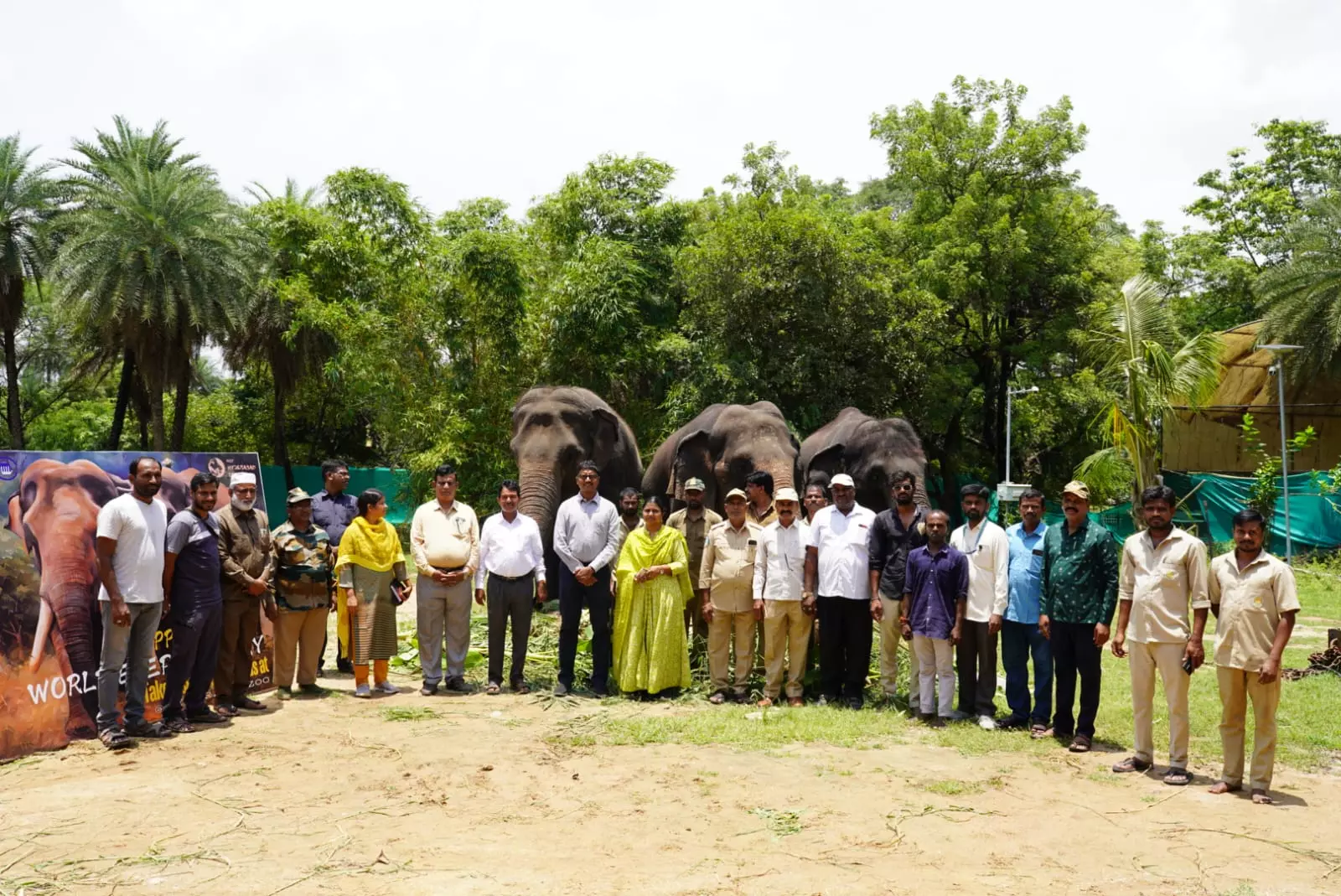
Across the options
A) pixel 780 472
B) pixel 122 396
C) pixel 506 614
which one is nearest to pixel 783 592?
pixel 506 614

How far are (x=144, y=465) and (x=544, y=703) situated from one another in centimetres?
355

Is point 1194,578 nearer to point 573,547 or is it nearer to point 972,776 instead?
point 972,776

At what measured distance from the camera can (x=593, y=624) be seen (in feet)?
30.5

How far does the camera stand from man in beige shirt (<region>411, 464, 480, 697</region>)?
30.0ft

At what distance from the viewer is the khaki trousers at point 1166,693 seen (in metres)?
6.83

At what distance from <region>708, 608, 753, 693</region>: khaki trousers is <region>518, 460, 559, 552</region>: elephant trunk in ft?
10.3

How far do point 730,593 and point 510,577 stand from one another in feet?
6.21

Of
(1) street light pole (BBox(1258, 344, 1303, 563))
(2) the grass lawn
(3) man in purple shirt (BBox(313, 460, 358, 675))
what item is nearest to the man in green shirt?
(2) the grass lawn

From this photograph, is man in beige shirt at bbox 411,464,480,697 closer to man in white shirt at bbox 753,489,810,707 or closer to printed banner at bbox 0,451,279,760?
printed banner at bbox 0,451,279,760

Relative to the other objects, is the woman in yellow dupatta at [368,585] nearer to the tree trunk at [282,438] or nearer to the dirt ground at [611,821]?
the dirt ground at [611,821]

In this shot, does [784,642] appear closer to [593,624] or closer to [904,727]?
[904,727]

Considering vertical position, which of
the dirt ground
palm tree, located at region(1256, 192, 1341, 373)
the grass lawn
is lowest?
the dirt ground

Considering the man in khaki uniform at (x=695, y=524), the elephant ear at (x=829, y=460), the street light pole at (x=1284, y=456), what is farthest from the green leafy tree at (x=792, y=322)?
the man in khaki uniform at (x=695, y=524)

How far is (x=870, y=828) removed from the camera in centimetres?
575
